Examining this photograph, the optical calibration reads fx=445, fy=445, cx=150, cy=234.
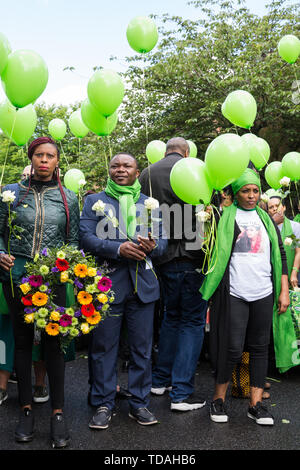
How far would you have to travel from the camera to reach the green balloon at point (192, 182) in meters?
3.17

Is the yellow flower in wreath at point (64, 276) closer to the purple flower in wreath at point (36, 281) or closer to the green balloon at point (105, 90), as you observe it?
the purple flower in wreath at point (36, 281)

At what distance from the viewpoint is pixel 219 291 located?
339 centimetres

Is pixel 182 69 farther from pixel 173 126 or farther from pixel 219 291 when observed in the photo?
pixel 219 291

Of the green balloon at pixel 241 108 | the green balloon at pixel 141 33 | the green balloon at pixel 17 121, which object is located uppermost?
the green balloon at pixel 141 33

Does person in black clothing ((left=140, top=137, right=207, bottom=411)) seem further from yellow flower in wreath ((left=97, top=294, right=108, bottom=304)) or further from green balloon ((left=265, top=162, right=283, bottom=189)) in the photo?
green balloon ((left=265, top=162, right=283, bottom=189))

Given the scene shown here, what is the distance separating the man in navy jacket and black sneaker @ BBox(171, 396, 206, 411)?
280 millimetres

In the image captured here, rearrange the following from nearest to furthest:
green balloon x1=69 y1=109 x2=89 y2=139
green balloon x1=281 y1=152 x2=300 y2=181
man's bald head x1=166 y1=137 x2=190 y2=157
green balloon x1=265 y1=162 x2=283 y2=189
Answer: man's bald head x1=166 y1=137 x2=190 y2=157 → green balloon x1=69 y1=109 x2=89 y2=139 → green balloon x1=281 y1=152 x2=300 y2=181 → green balloon x1=265 y1=162 x2=283 y2=189

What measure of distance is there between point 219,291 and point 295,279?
2.07m

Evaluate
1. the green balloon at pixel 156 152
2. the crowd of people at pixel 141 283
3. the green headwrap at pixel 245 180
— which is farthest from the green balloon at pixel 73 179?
the green headwrap at pixel 245 180

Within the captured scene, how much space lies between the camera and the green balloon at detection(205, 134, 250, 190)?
306 cm

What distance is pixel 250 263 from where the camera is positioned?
3.37 m

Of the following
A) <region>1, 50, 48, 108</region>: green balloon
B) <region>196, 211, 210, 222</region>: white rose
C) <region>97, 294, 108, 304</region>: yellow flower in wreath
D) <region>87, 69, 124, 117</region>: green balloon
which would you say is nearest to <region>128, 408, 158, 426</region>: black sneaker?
<region>97, 294, 108, 304</region>: yellow flower in wreath

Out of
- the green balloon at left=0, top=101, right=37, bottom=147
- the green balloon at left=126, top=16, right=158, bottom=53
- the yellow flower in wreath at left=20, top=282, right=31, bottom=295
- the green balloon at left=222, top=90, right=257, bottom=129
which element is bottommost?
the yellow flower in wreath at left=20, top=282, right=31, bottom=295

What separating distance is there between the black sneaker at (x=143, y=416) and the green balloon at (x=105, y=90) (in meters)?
2.31
